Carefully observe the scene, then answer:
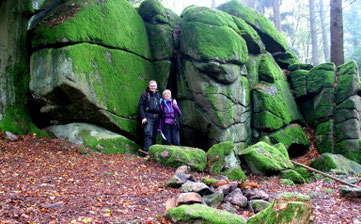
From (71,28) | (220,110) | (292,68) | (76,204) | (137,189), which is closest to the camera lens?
(76,204)

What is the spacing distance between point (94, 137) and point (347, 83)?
10730mm

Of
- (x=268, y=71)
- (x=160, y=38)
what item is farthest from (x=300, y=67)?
(x=160, y=38)

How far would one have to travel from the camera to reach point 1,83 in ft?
26.0

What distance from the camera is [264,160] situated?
785cm

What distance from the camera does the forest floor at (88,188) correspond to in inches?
147

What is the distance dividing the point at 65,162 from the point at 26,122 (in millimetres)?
2961

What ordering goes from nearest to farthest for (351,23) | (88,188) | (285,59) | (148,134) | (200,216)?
(200,216), (88,188), (148,134), (285,59), (351,23)

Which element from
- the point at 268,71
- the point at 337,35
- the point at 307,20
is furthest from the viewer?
the point at 307,20

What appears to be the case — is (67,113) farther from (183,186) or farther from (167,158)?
(183,186)

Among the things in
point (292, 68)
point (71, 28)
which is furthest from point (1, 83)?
point (292, 68)

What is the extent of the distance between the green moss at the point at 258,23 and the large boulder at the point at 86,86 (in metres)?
7.27

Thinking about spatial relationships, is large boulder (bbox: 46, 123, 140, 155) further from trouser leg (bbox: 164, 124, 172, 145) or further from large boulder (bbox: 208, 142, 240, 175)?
large boulder (bbox: 208, 142, 240, 175)

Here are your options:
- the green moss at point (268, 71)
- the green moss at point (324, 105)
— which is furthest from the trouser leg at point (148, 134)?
the green moss at point (324, 105)

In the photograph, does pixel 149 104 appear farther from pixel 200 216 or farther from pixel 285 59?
pixel 285 59
